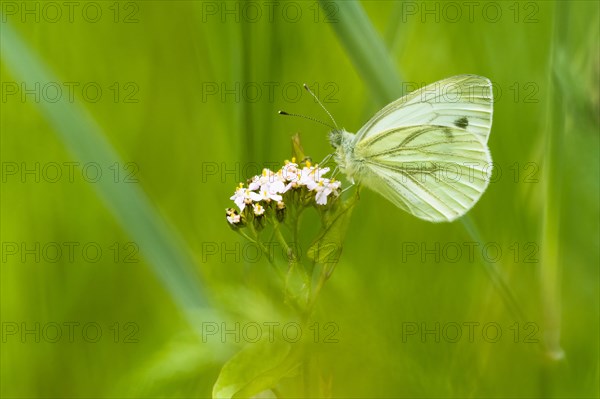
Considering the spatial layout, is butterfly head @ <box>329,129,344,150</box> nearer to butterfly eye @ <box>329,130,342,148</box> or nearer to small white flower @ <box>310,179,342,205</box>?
butterfly eye @ <box>329,130,342,148</box>

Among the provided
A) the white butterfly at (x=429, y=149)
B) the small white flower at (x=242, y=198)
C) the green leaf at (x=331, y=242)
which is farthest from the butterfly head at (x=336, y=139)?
the green leaf at (x=331, y=242)

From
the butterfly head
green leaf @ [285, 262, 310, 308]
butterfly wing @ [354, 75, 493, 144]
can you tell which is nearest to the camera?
green leaf @ [285, 262, 310, 308]

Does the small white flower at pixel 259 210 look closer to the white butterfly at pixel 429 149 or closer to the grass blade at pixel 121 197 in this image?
the grass blade at pixel 121 197

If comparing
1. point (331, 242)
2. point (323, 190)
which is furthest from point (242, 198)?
point (331, 242)

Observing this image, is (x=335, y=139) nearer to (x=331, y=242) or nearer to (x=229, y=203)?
(x=229, y=203)

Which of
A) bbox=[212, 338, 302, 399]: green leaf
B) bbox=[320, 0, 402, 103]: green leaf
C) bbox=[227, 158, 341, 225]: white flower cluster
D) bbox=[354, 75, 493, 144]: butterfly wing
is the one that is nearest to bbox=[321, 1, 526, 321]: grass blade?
bbox=[320, 0, 402, 103]: green leaf

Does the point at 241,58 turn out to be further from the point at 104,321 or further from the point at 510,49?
the point at 510,49
